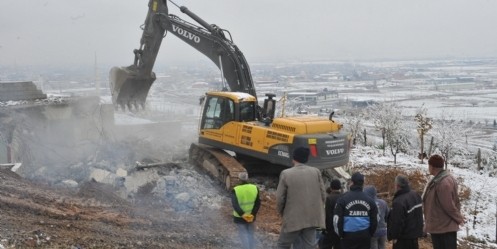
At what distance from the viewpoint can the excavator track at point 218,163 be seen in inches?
458

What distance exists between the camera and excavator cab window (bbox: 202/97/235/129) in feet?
42.7

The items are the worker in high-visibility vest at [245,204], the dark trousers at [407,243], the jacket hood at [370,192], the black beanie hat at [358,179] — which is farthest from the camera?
the worker in high-visibility vest at [245,204]

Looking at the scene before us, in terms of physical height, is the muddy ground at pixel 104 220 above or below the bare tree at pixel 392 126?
above

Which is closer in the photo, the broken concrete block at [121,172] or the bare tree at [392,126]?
the broken concrete block at [121,172]

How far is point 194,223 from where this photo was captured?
9.15 metres

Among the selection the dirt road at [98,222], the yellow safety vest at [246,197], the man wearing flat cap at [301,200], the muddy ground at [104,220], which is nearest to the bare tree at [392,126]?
the muddy ground at [104,220]

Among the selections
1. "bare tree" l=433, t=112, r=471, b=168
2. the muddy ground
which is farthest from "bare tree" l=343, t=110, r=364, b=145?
the muddy ground

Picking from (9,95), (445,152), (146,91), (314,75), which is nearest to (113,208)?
(146,91)

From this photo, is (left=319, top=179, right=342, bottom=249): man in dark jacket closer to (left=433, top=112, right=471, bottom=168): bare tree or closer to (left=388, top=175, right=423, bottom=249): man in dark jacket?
(left=388, top=175, right=423, bottom=249): man in dark jacket

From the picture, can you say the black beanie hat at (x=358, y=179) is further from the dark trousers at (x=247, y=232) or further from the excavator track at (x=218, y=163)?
the excavator track at (x=218, y=163)

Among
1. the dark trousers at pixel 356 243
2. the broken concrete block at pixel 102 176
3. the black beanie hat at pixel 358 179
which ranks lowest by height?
the broken concrete block at pixel 102 176

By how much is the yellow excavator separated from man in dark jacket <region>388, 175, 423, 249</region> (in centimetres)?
516

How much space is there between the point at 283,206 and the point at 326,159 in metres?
5.85

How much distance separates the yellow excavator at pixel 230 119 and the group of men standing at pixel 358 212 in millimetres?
5147
